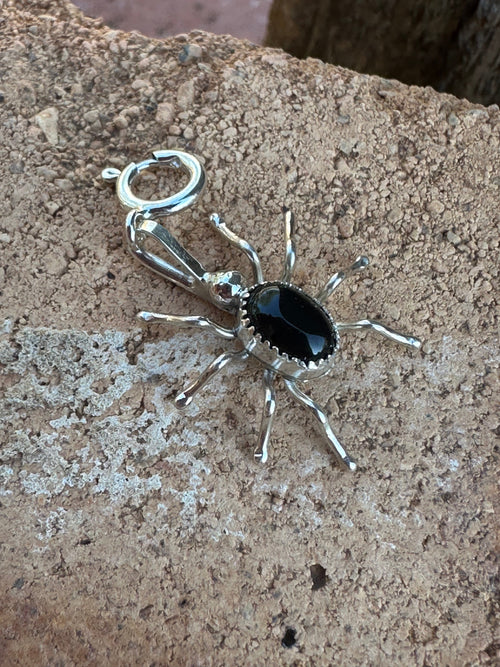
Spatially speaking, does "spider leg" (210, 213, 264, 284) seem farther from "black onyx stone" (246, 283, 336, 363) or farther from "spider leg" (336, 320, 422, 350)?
"spider leg" (336, 320, 422, 350)

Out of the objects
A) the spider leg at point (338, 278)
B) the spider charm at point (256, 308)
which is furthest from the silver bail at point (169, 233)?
the spider leg at point (338, 278)

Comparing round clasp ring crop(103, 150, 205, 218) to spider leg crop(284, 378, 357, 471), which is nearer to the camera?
spider leg crop(284, 378, 357, 471)

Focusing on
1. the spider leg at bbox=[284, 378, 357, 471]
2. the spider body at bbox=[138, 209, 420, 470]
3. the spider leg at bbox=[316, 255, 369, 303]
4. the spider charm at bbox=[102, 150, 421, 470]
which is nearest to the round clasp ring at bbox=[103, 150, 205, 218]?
the spider charm at bbox=[102, 150, 421, 470]

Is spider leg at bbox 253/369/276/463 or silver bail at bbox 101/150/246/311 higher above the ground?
silver bail at bbox 101/150/246/311

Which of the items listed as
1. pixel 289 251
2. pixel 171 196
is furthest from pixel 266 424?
pixel 171 196

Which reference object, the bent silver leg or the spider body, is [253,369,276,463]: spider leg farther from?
the bent silver leg

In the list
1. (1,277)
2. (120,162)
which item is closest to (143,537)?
(1,277)

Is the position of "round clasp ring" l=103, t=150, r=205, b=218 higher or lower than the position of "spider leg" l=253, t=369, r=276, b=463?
higher
